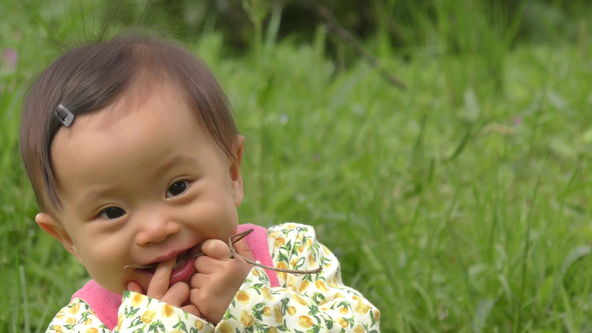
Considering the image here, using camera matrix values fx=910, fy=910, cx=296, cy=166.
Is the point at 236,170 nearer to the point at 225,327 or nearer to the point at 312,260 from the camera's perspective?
the point at 312,260

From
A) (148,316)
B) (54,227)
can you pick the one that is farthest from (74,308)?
(148,316)

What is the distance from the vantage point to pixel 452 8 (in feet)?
13.2

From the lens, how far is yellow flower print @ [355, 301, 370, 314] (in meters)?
→ 1.75

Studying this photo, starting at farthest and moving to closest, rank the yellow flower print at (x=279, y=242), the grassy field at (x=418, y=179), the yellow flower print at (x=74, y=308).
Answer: the grassy field at (x=418, y=179) < the yellow flower print at (x=279, y=242) < the yellow flower print at (x=74, y=308)

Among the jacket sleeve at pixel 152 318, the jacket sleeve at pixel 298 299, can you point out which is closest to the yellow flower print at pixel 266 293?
the jacket sleeve at pixel 298 299

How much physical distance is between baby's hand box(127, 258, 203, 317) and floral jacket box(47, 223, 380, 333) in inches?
0.8

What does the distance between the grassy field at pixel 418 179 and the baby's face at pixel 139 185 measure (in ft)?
1.98

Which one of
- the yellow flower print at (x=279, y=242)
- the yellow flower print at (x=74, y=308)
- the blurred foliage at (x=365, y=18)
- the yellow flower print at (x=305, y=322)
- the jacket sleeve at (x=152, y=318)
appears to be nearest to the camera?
the jacket sleeve at (x=152, y=318)

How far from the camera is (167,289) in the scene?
5.20 ft

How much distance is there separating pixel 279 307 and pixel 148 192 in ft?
1.02

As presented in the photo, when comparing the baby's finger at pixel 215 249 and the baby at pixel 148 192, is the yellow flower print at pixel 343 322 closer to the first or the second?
the baby at pixel 148 192

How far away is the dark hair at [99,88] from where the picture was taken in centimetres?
159

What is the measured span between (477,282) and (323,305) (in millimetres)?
727

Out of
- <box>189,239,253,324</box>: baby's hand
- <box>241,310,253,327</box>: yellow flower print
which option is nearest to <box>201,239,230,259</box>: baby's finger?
<box>189,239,253,324</box>: baby's hand
